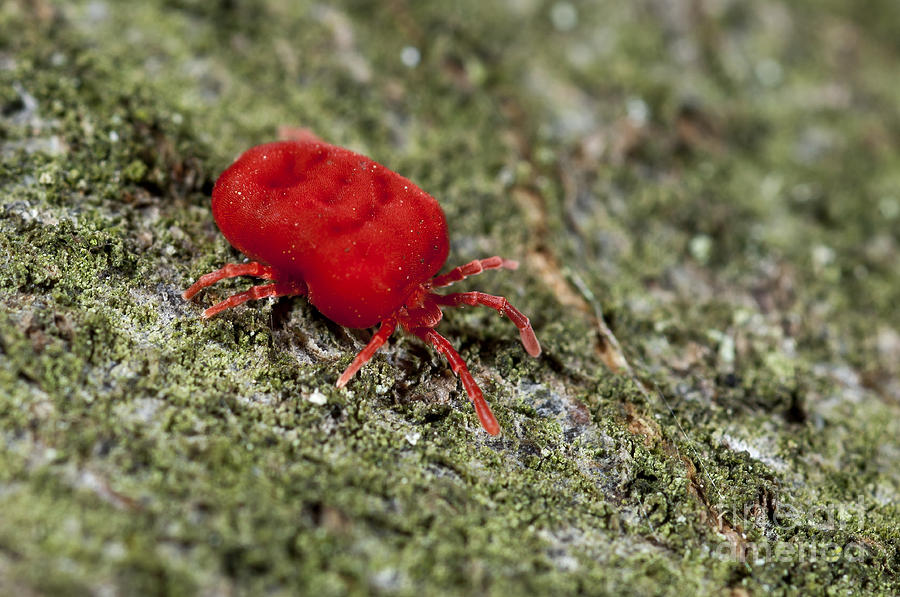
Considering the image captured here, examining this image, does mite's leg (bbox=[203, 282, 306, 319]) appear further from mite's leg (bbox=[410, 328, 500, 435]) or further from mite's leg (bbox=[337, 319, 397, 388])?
mite's leg (bbox=[410, 328, 500, 435])

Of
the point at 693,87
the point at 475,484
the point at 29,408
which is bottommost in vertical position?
the point at 29,408

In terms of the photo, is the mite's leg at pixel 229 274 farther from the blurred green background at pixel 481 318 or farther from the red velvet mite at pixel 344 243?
the blurred green background at pixel 481 318

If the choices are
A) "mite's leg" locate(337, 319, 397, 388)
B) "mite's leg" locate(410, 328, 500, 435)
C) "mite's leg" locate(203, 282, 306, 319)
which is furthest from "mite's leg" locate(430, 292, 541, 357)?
"mite's leg" locate(203, 282, 306, 319)

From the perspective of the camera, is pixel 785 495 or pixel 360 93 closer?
pixel 785 495

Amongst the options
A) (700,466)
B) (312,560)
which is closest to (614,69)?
(700,466)

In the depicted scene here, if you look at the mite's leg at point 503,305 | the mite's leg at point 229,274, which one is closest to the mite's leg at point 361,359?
the mite's leg at point 503,305

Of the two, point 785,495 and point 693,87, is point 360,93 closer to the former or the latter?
point 693,87

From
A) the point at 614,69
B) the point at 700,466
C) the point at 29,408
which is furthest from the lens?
the point at 614,69
